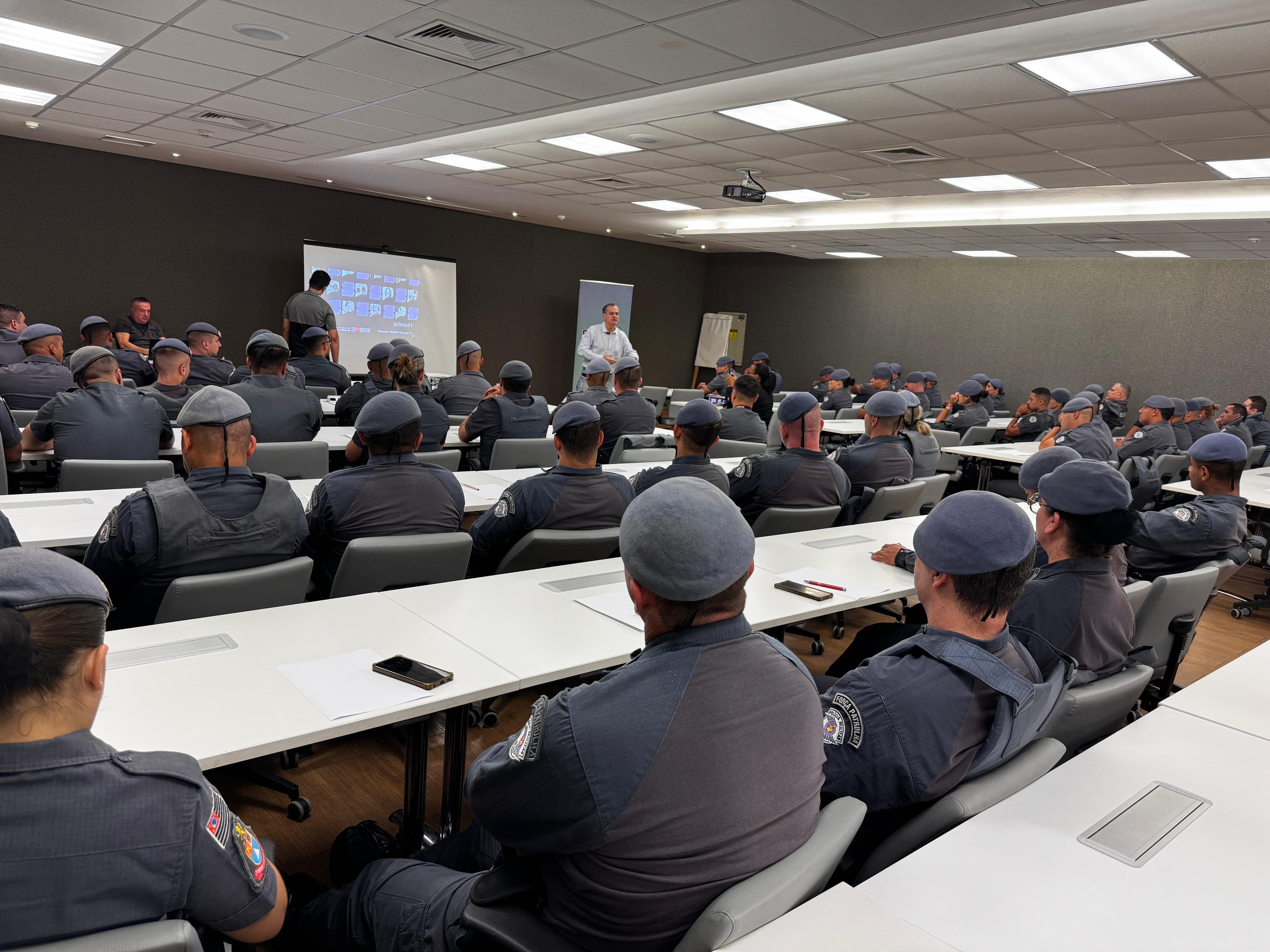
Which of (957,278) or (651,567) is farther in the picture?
(957,278)

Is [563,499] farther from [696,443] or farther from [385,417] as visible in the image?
[696,443]

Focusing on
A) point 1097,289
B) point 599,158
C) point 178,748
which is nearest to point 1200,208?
point 1097,289

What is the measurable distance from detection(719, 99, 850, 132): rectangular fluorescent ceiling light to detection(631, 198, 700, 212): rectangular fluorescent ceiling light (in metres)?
3.97

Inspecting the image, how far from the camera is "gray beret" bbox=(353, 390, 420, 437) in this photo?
114 inches

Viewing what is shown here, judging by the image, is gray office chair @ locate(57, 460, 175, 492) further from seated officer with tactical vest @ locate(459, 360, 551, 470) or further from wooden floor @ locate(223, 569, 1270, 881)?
seated officer with tactical vest @ locate(459, 360, 551, 470)

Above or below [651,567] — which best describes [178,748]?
below

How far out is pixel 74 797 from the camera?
993 millimetres

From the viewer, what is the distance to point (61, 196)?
9523 millimetres

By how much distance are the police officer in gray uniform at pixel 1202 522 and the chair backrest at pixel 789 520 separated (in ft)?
4.64

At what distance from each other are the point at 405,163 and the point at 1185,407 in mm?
9220

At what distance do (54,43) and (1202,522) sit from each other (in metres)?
7.08

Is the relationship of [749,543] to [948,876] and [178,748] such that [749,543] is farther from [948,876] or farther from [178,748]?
[178,748]

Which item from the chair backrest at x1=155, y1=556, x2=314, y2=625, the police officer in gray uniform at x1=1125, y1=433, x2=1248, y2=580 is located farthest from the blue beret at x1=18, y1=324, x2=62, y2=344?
the police officer in gray uniform at x1=1125, y1=433, x2=1248, y2=580

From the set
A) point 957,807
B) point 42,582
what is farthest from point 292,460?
point 957,807
